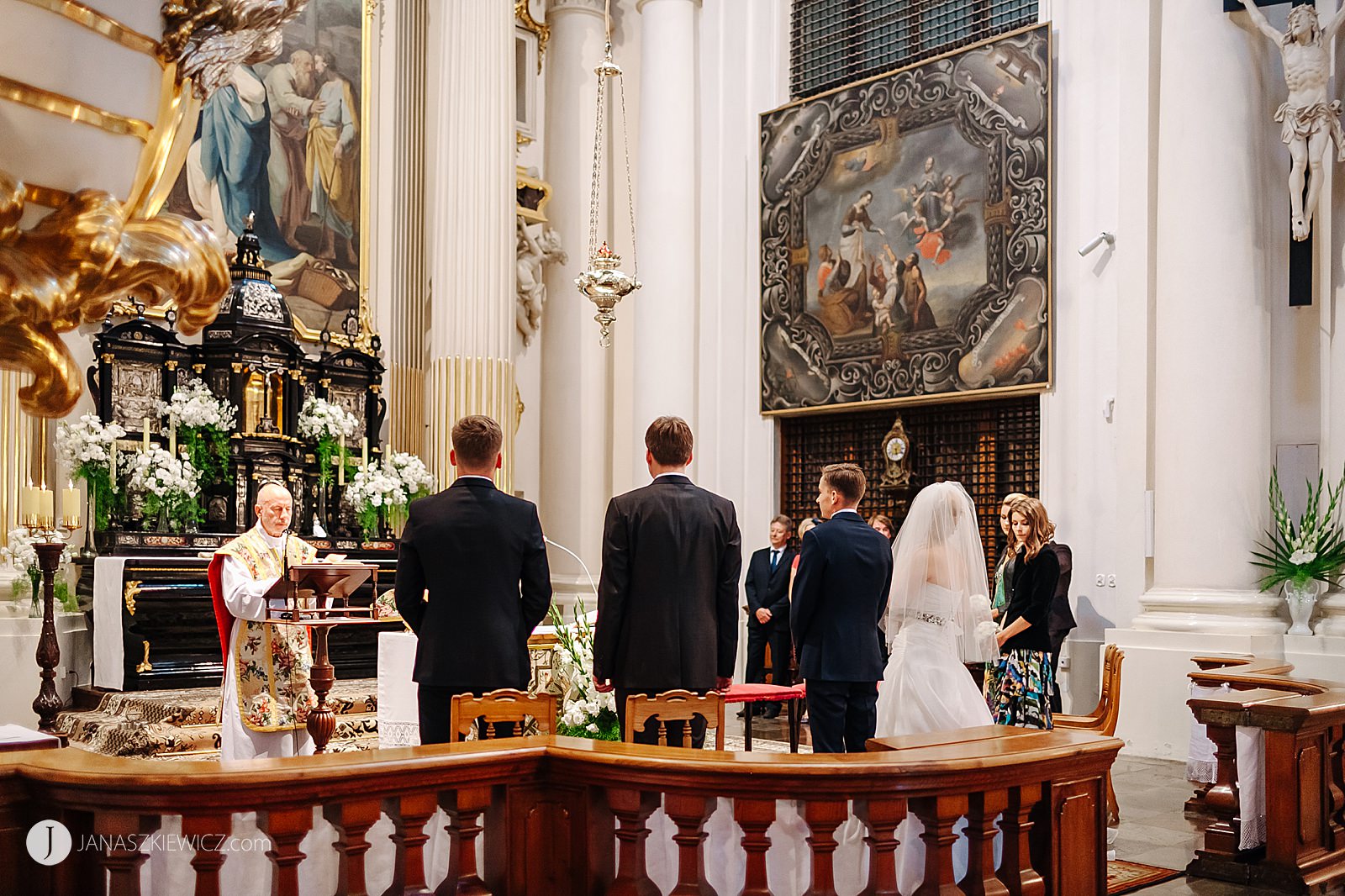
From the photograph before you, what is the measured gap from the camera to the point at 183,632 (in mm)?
9047

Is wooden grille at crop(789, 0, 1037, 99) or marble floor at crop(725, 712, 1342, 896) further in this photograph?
wooden grille at crop(789, 0, 1037, 99)

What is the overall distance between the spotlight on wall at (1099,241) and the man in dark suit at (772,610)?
10.8ft

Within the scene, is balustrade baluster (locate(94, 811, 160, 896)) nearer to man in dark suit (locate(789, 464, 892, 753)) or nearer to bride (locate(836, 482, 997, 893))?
bride (locate(836, 482, 997, 893))

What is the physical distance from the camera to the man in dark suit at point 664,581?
4.79 meters

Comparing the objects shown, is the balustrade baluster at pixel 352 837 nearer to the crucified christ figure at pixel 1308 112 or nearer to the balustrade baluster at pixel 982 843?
the balustrade baluster at pixel 982 843

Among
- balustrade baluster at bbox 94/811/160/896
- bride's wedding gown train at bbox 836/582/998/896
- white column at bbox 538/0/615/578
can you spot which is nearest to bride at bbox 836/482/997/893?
bride's wedding gown train at bbox 836/582/998/896

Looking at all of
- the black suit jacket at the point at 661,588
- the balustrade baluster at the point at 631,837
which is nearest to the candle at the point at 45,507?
the black suit jacket at the point at 661,588

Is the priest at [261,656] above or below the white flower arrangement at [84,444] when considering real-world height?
below

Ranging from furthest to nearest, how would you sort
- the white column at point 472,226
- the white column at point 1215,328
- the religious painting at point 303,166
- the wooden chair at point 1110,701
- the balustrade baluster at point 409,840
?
1. the white column at point 472,226
2. the religious painting at point 303,166
3. the white column at point 1215,328
4. the wooden chair at point 1110,701
5. the balustrade baluster at point 409,840

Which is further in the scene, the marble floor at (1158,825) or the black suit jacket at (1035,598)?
the black suit jacket at (1035,598)

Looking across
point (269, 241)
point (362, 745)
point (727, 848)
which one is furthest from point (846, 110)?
point (727, 848)

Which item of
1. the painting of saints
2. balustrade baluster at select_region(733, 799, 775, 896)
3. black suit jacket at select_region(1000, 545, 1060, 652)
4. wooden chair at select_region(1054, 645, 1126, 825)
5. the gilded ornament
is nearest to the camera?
the gilded ornament

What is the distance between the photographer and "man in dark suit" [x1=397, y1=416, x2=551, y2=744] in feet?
14.6
